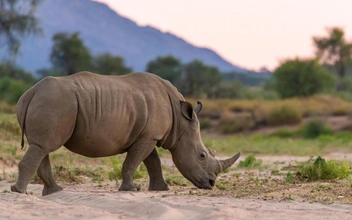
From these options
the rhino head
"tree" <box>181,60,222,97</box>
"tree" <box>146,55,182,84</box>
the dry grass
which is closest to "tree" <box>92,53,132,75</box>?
"tree" <box>146,55,182,84</box>

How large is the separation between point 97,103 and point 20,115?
84cm

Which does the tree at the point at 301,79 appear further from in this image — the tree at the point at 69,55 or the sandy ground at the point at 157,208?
the sandy ground at the point at 157,208

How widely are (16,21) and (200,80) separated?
94.7ft

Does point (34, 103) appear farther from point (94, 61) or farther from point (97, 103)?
point (94, 61)

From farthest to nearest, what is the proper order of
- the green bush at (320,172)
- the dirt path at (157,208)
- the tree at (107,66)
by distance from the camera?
the tree at (107,66), the green bush at (320,172), the dirt path at (157,208)

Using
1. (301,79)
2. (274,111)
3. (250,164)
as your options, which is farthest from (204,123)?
(250,164)

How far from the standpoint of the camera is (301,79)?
45062 millimetres

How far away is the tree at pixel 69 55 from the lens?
57.6m

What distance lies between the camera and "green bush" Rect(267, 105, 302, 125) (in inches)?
1272

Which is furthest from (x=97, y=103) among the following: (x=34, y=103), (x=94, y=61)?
(x=94, y=61)

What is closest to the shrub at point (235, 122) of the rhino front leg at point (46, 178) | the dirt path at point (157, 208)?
the rhino front leg at point (46, 178)

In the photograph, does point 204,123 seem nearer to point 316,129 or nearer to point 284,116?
point 284,116

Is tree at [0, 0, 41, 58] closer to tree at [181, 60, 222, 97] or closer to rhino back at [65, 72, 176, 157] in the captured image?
rhino back at [65, 72, 176, 157]

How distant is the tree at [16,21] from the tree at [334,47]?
40.3 metres
